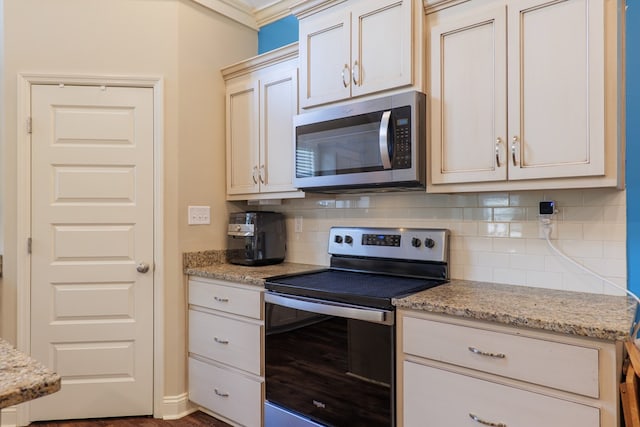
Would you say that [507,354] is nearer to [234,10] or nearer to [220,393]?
[220,393]

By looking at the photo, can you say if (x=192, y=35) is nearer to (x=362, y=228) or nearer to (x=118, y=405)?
(x=362, y=228)

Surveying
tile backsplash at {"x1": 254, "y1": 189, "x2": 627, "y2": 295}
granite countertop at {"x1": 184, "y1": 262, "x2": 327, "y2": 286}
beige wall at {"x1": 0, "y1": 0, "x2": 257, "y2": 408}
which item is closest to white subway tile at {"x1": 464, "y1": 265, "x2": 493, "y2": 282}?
tile backsplash at {"x1": 254, "y1": 189, "x2": 627, "y2": 295}

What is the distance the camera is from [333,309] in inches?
72.4

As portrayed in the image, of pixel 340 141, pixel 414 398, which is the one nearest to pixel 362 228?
pixel 340 141

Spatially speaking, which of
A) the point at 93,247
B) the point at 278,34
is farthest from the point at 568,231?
the point at 93,247

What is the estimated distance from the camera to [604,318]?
4.42 feet

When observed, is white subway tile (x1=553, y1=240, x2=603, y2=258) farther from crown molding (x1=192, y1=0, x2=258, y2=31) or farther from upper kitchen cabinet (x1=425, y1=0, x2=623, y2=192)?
crown molding (x1=192, y1=0, x2=258, y2=31)

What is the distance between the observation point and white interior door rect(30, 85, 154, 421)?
2.46m

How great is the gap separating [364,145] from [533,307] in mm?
1036

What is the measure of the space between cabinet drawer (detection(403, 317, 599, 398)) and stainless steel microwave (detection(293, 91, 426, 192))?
2.25 ft

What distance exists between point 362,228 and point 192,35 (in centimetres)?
169

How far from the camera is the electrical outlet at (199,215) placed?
106 inches

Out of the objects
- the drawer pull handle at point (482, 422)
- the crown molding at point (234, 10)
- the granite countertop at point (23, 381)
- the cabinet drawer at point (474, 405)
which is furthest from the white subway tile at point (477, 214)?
the crown molding at point (234, 10)

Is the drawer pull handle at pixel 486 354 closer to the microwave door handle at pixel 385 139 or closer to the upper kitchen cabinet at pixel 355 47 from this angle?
the microwave door handle at pixel 385 139
